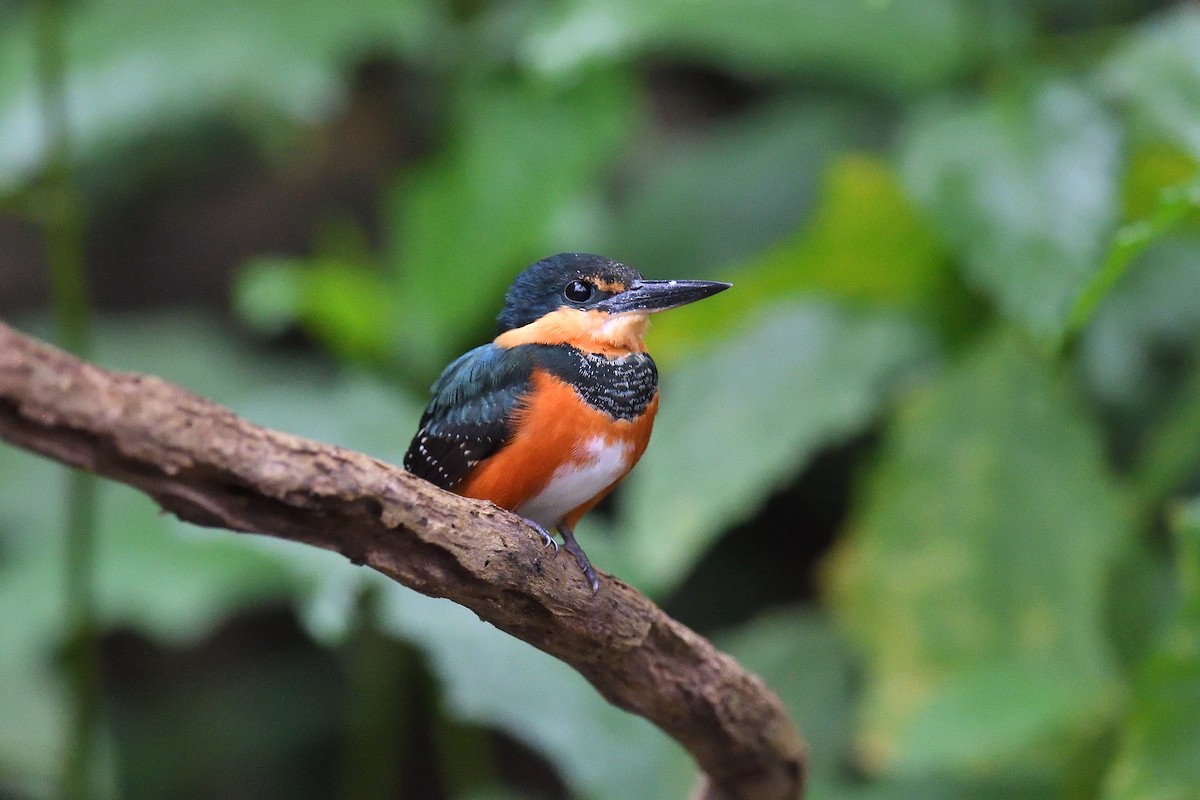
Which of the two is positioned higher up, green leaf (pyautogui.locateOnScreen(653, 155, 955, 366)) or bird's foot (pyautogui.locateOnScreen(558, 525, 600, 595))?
green leaf (pyautogui.locateOnScreen(653, 155, 955, 366))

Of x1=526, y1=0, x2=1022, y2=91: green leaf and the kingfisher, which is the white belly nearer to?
the kingfisher

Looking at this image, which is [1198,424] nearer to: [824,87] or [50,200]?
[824,87]

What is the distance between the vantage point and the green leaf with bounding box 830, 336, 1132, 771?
318 cm

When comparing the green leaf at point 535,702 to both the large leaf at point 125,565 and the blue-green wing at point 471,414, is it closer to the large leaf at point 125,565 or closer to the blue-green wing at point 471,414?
the large leaf at point 125,565

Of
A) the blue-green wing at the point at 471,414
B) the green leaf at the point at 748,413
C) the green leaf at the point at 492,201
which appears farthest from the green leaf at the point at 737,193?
the blue-green wing at the point at 471,414

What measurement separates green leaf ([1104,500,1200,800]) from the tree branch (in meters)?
0.71

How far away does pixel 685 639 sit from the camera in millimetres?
2107

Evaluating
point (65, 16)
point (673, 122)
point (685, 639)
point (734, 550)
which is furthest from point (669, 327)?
point (673, 122)

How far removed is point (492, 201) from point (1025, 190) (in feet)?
4.81

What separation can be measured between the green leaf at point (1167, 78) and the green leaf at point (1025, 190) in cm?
14

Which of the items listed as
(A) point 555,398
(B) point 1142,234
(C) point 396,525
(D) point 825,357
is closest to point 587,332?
(A) point 555,398

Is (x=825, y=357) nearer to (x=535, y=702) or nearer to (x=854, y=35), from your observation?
(x=854, y=35)

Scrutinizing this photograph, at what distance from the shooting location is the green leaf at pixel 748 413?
309 cm

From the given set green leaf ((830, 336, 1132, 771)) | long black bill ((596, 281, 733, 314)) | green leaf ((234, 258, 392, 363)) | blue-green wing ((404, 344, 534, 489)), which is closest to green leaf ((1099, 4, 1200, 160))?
green leaf ((830, 336, 1132, 771))
